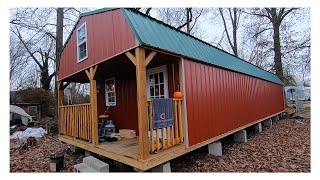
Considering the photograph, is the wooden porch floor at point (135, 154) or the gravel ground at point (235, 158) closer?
the wooden porch floor at point (135, 154)

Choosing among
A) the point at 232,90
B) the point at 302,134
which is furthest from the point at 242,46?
the point at 232,90

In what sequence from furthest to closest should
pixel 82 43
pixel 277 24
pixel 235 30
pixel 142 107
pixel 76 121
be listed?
pixel 235 30, pixel 277 24, pixel 76 121, pixel 82 43, pixel 142 107

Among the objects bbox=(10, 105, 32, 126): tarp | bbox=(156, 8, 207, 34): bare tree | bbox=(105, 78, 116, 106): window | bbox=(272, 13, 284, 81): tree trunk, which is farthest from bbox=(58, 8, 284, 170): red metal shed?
bbox=(156, 8, 207, 34): bare tree

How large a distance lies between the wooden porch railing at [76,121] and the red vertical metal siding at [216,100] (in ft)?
8.95

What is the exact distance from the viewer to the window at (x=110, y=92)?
26.8 ft

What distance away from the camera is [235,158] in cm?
574

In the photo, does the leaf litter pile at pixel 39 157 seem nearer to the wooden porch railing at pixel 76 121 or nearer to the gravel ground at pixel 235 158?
the gravel ground at pixel 235 158

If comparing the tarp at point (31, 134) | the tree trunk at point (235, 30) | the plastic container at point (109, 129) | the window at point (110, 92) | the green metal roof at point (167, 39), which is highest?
the tree trunk at point (235, 30)

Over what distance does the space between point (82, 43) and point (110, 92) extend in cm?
253

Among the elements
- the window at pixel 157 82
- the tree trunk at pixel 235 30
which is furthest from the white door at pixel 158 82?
the tree trunk at pixel 235 30

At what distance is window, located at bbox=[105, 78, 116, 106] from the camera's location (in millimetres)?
8172

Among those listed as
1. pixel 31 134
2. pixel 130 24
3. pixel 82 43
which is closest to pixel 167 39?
pixel 130 24

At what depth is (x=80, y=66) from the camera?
6434 millimetres

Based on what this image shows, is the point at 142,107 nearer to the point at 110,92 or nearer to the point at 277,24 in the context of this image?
the point at 110,92
